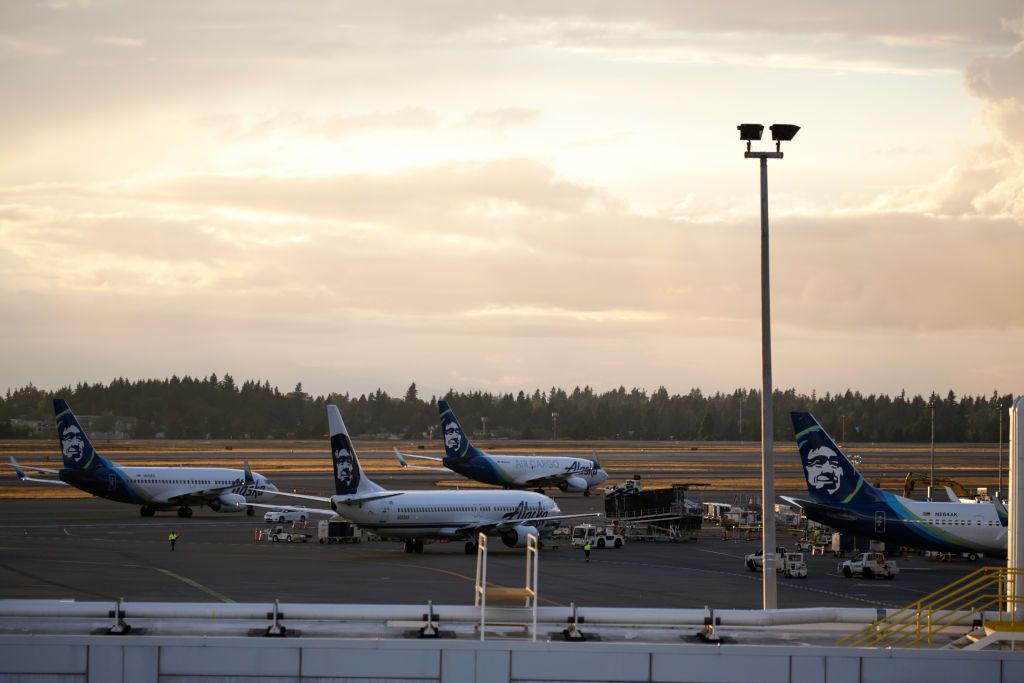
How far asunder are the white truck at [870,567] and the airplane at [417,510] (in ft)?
56.9

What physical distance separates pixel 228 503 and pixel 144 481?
703cm

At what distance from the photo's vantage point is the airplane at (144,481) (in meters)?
95.2

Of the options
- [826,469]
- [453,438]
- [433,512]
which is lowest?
[433,512]

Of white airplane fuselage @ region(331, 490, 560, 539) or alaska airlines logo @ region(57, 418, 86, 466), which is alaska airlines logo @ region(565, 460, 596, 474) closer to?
alaska airlines logo @ region(57, 418, 86, 466)

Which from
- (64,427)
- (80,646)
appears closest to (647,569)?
(80,646)

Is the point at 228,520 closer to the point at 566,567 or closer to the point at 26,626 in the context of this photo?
the point at 566,567

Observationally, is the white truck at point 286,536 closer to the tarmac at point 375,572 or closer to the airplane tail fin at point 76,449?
the tarmac at point 375,572

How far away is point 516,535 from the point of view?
242 feet

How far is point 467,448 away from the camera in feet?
389

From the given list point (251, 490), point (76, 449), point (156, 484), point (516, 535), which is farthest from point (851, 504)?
point (76, 449)

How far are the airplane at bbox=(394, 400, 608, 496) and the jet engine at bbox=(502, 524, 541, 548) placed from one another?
38.8 meters

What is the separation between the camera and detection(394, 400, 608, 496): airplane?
117188 mm

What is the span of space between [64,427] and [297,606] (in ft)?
255

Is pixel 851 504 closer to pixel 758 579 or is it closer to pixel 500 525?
pixel 758 579
